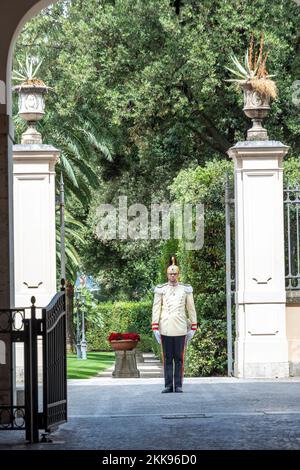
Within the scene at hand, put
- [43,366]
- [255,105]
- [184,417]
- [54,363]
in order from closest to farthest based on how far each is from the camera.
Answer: [43,366]
[54,363]
[184,417]
[255,105]

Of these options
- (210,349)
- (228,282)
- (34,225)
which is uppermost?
(34,225)

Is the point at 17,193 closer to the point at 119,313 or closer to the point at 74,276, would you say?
the point at 74,276

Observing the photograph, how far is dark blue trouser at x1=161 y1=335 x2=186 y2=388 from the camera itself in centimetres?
1521

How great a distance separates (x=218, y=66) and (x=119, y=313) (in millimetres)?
14290

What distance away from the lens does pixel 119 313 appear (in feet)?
134

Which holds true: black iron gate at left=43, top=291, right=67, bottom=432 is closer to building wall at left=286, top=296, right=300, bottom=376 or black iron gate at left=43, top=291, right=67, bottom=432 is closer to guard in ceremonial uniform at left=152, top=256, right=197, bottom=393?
guard in ceremonial uniform at left=152, top=256, right=197, bottom=393

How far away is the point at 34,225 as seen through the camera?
17.5 metres

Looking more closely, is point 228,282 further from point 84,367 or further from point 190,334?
point 84,367

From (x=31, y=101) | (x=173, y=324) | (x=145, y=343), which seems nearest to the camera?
(x=173, y=324)

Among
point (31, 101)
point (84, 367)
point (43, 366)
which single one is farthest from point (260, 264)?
point (84, 367)

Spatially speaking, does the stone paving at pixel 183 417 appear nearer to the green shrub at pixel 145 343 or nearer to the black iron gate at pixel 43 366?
the black iron gate at pixel 43 366

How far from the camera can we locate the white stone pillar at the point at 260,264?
666 inches

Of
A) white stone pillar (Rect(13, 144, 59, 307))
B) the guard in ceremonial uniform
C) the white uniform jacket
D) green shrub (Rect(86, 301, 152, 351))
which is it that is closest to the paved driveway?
the guard in ceremonial uniform

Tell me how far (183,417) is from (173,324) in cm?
363
